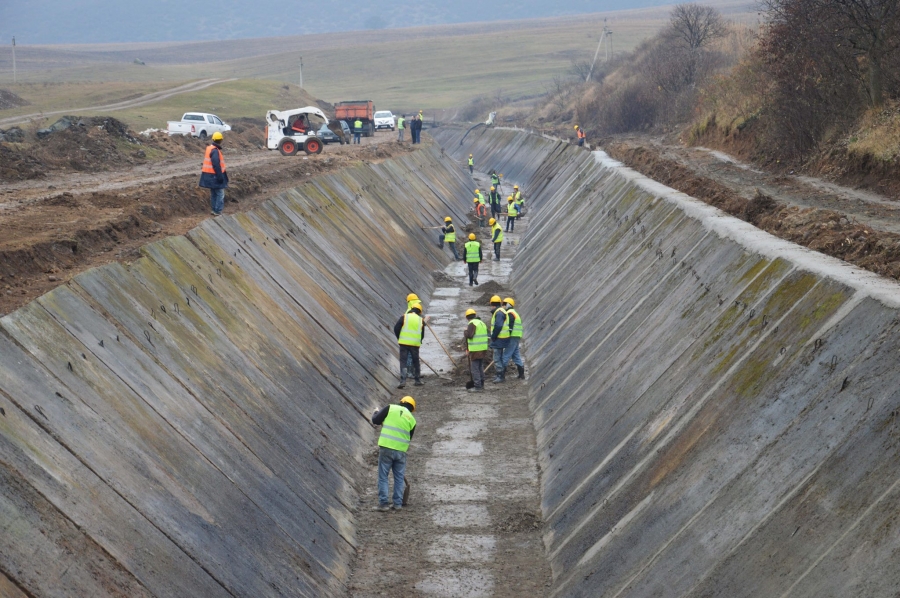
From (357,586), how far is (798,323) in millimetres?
5395

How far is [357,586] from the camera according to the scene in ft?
36.9

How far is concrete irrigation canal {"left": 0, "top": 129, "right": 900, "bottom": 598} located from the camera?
8.03 meters

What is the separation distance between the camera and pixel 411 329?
1836 centimetres

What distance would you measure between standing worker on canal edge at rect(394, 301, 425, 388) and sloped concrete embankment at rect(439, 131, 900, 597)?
2307 millimetres

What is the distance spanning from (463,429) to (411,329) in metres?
2.33

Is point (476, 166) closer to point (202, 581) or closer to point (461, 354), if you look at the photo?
point (461, 354)

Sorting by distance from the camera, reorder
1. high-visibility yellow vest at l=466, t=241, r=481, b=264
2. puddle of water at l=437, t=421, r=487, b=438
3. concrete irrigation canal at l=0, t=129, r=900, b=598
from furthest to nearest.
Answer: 1. high-visibility yellow vest at l=466, t=241, r=481, b=264
2. puddle of water at l=437, t=421, r=487, b=438
3. concrete irrigation canal at l=0, t=129, r=900, b=598

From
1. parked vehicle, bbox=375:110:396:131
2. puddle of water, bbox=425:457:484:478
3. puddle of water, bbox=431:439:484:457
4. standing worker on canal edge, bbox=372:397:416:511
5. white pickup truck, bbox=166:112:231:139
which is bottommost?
parked vehicle, bbox=375:110:396:131

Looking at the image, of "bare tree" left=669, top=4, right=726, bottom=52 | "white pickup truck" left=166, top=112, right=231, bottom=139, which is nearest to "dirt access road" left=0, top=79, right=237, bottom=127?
"white pickup truck" left=166, top=112, right=231, bottom=139

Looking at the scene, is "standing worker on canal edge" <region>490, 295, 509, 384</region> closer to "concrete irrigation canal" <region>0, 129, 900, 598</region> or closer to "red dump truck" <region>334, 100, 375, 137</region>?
"concrete irrigation canal" <region>0, 129, 900, 598</region>

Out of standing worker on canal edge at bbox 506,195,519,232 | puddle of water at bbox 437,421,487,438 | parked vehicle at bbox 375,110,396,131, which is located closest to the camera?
puddle of water at bbox 437,421,487,438

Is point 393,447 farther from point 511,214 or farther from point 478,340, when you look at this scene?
point 511,214

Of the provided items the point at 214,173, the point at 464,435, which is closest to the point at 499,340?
the point at 464,435

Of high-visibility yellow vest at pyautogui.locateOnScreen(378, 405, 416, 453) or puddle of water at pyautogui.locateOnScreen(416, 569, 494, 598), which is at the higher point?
high-visibility yellow vest at pyautogui.locateOnScreen(378, 405, 416, 453)
